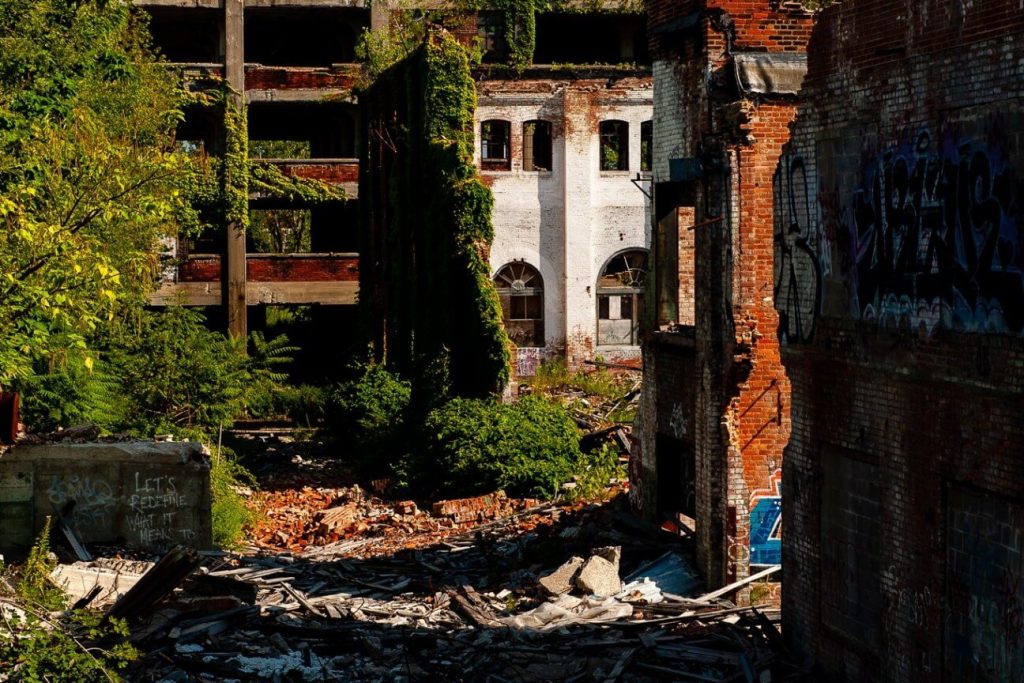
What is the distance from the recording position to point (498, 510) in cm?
2344

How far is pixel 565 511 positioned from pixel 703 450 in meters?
5.31

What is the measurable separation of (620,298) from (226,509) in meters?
20.5

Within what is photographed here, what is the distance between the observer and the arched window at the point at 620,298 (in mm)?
40406

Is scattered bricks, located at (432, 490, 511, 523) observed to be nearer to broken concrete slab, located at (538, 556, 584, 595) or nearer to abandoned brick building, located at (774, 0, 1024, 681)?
broken concrete slab, located at (538, 556, 584, 595)

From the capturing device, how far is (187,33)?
45969 mm

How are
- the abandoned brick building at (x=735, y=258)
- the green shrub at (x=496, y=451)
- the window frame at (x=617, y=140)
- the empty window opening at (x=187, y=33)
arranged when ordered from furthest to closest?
the empty window opening at (x=187, y=33), the window frame at (x=617, y=140), the green shrub at (x=496, y=451), the abandoned brick building at (x=735, y=258)

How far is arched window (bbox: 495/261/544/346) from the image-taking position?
40.1 metres

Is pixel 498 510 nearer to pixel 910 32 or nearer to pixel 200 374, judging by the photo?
pixel 200 374

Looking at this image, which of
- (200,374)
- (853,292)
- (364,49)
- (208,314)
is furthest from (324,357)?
(853,292)

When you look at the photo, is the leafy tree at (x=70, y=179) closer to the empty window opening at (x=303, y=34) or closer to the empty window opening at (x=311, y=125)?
the empty window opening at (x=311, y=125)

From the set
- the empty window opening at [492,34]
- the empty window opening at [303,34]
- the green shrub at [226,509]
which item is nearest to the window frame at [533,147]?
the empty window opening at [492,34]

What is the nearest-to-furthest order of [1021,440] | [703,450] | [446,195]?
[1021,440] → [703,450] → [446,195]

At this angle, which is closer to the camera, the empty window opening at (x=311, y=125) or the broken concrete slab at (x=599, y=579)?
the broken concrete slab at (x=599, y=579)

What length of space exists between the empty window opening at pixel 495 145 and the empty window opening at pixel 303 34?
612cm
